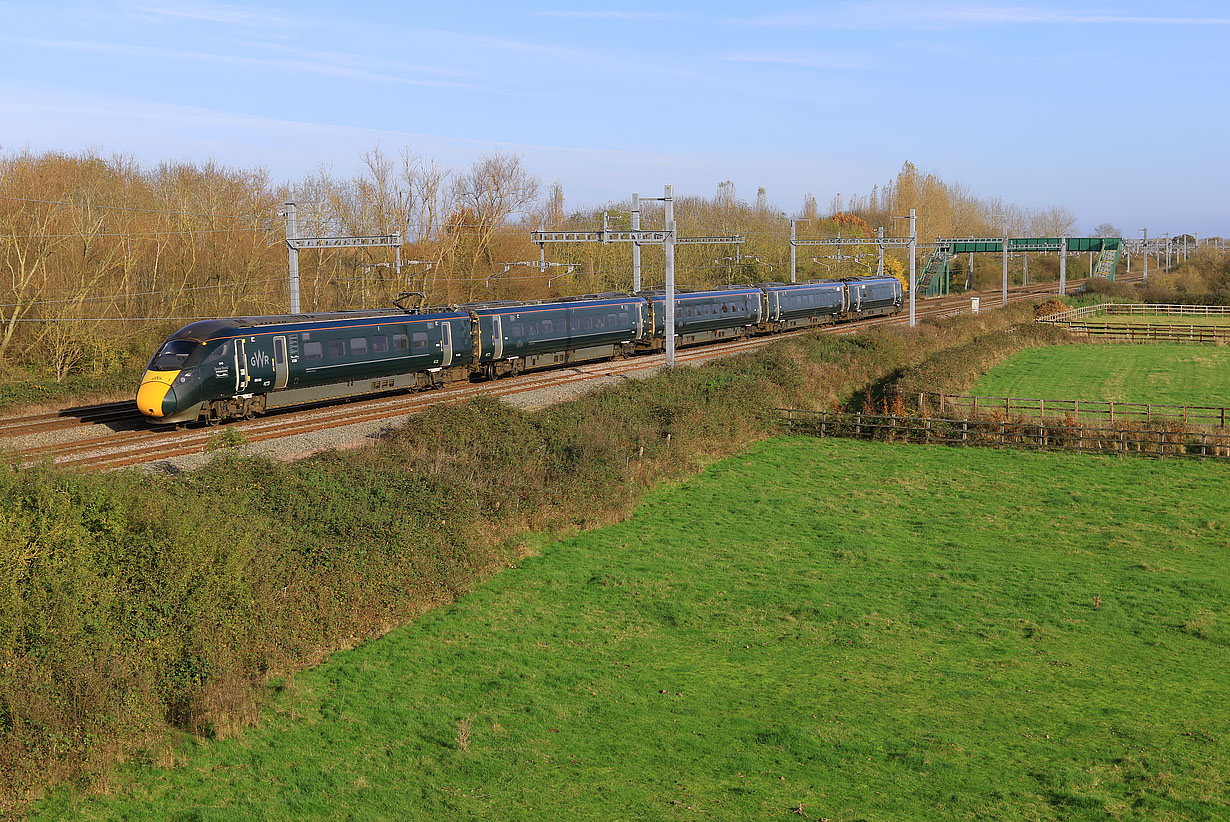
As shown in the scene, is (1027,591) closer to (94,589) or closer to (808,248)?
(94,589)

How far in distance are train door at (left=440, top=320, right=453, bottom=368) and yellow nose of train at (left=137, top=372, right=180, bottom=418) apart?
1115 centimetres

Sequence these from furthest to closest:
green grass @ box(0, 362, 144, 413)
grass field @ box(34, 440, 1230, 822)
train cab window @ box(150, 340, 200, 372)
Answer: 1. green grass @ box(0, 362, 144, 413)
2. train cab window @ box(150, 340, 200, 372)
3. grass field @ box(34, 440, 1230, 822)

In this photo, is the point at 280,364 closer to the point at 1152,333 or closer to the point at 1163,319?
the point at 1152,333

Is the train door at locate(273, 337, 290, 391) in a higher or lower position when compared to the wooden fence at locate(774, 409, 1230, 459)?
higher

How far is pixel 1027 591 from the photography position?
20.1m

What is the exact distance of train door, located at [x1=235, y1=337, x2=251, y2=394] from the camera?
28.9 m

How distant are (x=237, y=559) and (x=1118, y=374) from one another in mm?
46978

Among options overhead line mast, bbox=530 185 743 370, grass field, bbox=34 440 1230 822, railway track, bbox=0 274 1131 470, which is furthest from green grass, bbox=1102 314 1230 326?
grass field, bbox=34 440 1230 822

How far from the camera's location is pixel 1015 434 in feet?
111

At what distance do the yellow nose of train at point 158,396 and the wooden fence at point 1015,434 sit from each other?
20845mm

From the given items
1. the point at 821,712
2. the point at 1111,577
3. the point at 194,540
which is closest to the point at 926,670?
the point at 821,712

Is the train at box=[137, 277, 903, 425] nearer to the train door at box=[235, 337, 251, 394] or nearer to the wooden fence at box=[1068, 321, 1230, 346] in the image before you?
the train door at box=[235, 337, 251, 394]

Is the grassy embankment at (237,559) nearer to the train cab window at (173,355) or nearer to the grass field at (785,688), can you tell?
the grass field at (785,688)

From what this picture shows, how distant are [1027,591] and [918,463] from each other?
12.2m
